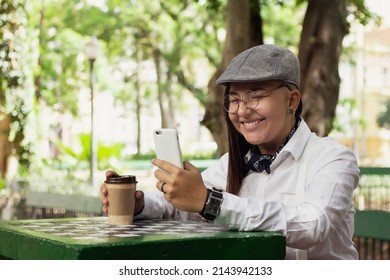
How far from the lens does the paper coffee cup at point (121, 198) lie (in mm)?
3023

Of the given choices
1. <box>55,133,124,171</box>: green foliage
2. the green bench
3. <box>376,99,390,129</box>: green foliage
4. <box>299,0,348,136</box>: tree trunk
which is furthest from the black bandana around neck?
<box>376,99,390,129</box>: green foliage

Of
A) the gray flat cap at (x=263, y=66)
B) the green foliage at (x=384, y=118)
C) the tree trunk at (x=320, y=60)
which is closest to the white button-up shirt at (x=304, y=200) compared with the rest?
the gray flat cap at (x=263, y=66)

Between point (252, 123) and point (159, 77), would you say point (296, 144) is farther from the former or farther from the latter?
point (159, 77)

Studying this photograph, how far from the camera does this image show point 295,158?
10.3ft

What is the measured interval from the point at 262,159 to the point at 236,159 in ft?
0.38

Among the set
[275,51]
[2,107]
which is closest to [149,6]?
[2,107]

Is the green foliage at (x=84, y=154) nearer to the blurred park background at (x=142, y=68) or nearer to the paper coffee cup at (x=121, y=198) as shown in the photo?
the blurred park background at (x=142, y=68)

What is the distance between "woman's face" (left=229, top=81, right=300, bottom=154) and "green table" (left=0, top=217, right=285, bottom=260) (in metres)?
0.38

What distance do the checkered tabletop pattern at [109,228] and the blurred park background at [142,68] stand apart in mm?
4790

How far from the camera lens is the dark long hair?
3.31m

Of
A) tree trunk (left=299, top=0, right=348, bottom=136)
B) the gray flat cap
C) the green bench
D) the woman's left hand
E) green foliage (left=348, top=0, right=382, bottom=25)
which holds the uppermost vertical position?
green foliage (left=348, top=0, right=382, bottom=25)

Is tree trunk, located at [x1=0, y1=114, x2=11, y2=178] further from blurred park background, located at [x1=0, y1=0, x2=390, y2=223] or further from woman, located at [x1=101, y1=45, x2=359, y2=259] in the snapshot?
woman, located at [x1=101, y1=45, x2=359, y2=259]

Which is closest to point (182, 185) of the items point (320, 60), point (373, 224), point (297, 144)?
point (297, 144)

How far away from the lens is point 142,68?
3300cm
